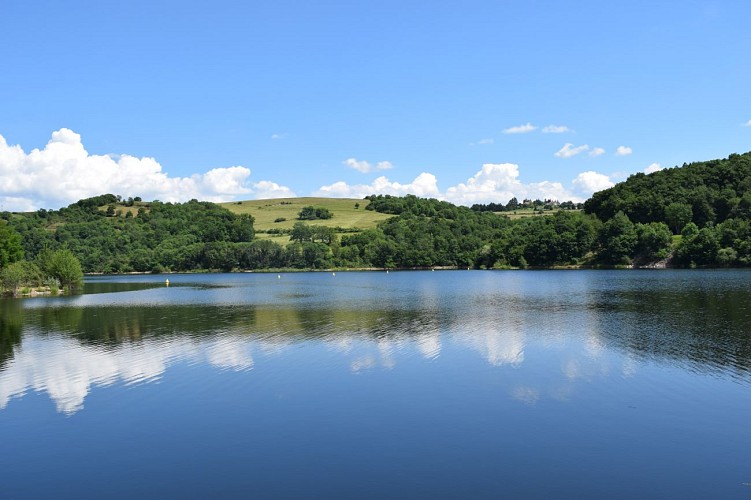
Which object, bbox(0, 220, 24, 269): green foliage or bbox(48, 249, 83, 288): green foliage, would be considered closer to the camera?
bbox(0, 220, 24, 269): green foliage

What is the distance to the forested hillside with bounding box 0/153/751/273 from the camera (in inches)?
5133

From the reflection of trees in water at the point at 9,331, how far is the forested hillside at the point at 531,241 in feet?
117

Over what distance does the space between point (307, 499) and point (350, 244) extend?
594 feet

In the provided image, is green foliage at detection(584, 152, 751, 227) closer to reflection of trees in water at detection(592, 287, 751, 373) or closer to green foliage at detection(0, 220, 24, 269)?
reflection of trees in water at detection(592, 287, 751, 373)

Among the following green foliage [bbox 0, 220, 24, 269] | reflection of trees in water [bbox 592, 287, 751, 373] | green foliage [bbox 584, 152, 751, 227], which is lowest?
reflection of trees in water [bbox 592, 287, 751, 373]

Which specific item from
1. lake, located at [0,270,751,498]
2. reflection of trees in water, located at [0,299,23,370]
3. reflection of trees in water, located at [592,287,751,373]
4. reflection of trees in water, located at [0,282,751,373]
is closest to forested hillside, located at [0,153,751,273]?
reflection of trees in water, located at [0,299,23,370]

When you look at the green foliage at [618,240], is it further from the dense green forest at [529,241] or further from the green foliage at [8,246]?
the green foliage at [8,246]

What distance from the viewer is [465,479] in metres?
12.7

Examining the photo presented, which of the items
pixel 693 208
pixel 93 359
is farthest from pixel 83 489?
pixel 693 208

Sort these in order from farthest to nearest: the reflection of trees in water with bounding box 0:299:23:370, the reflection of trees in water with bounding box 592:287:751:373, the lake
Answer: the reflection of trees in water with bounding box 0:299:23:370
the reflection of trees in water with bounding box 592:287:751:373
the lake

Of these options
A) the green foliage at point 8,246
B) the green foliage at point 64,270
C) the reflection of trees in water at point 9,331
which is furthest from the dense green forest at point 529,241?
the reflection of trees in water at point 9,331

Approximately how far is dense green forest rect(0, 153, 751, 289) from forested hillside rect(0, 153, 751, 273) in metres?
0.28

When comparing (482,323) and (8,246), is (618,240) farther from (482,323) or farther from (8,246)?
(8,246)

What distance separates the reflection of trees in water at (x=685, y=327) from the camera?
25.6m
